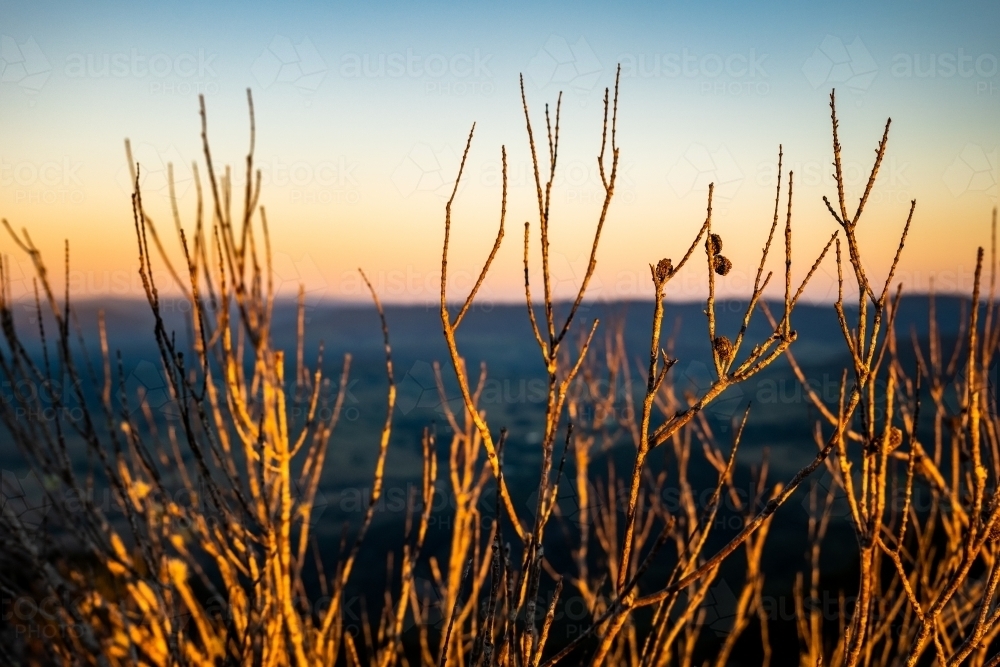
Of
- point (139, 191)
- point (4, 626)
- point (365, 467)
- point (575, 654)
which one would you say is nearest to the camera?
point (139, 191)

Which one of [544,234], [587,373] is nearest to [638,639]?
[587,373]

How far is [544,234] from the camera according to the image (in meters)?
1.13

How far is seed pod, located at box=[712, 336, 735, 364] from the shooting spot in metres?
1.11

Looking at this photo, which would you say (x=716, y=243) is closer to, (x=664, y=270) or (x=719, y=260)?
(x=719, y=260)

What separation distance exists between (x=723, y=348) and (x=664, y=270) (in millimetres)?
172

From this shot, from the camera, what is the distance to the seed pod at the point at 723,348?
111 centimetres

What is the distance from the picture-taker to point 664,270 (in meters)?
1.11

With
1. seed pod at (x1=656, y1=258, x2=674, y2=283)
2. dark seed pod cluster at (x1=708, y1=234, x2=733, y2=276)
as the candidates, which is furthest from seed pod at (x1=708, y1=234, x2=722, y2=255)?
seed pod at (x1=656, y1=258, x2=674, y2=283)

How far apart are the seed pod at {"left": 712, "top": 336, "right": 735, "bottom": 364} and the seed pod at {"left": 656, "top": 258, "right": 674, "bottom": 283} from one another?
0.47 feet

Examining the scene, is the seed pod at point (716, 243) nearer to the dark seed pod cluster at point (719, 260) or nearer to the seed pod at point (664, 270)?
the dark seed pod cluster at point (719, 260)

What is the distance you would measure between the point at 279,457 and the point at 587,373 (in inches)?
A: 91.8

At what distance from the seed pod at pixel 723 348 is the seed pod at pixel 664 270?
0.47ft

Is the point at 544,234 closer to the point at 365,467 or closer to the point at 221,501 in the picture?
the point at 221,501

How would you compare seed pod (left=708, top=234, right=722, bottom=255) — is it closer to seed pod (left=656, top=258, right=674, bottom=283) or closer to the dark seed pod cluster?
the dark seed pod cluster
